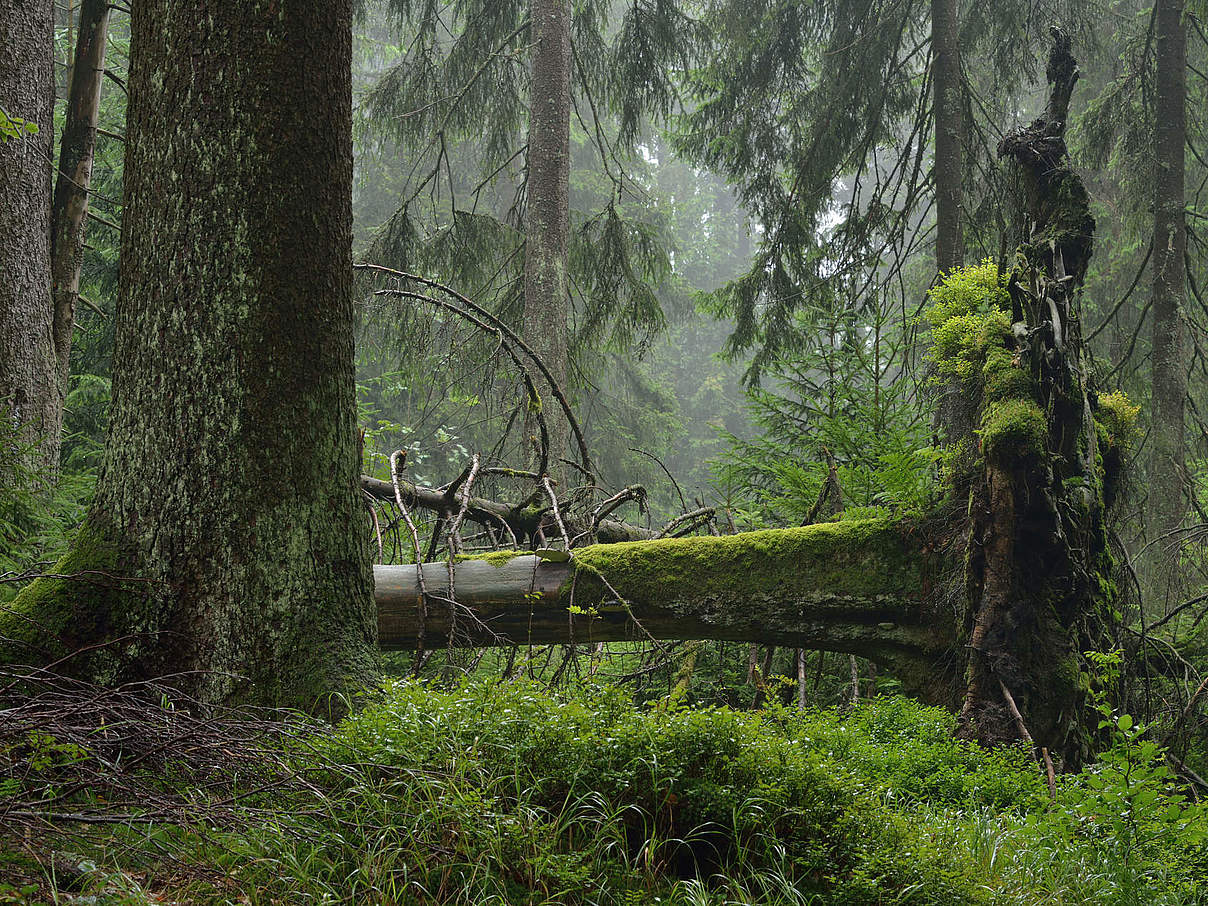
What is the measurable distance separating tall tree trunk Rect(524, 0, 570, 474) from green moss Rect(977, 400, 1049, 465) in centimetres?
532

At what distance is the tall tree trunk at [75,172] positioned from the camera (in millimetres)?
5895

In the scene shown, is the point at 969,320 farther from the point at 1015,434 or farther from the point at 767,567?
the point at 767,567

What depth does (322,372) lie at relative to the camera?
3.71 metres

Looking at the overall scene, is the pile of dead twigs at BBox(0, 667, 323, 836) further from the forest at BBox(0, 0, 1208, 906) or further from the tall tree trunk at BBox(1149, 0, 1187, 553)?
the tall tree trunk at BBox(1149, 0, 1187, 553)

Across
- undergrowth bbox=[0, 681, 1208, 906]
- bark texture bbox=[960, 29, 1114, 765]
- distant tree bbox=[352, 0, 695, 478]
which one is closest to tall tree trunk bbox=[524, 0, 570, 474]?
→ distant tree bbox=[352, 0, 695, 478]

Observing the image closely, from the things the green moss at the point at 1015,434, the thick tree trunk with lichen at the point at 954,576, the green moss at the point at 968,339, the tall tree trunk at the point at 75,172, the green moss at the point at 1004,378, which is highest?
the tall tree trunk at the point at 75,172

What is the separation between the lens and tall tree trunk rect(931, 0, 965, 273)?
328 inches

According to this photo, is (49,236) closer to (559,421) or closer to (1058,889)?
(559,421)

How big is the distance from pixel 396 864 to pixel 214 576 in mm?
1465

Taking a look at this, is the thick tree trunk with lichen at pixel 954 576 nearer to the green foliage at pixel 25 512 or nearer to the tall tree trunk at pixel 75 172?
the green foliage at pixel 25 512

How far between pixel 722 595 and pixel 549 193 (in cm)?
637

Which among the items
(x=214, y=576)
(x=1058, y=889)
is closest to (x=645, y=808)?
(x=1058, y=889)

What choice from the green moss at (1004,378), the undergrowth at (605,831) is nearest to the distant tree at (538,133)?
the green moss at (1004,378)

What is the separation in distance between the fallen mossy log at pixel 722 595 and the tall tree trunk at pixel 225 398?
60.2 inches
